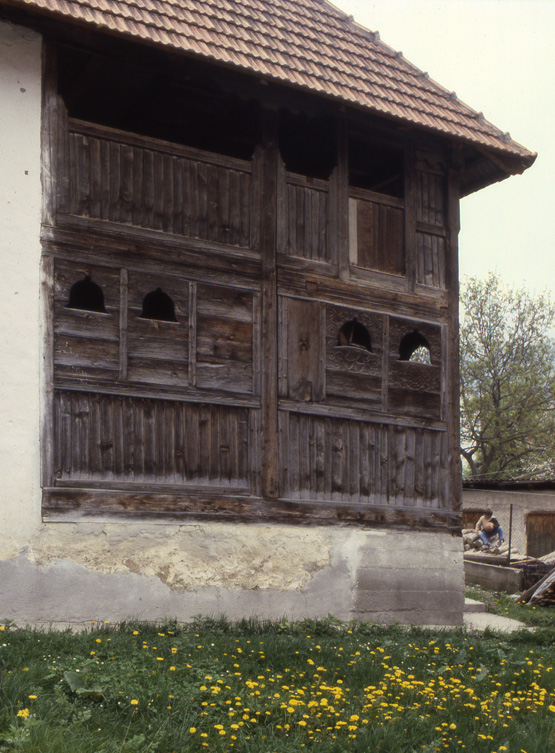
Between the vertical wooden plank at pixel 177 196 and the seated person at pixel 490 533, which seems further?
the seated person at pixel 490 533

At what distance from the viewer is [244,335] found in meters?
10.2

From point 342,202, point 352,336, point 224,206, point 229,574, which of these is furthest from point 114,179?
point 229,574

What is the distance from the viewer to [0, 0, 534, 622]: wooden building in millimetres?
9148

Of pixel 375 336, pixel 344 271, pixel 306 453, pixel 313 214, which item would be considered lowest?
pixel 306 453

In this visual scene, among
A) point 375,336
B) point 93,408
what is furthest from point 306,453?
point 93,408

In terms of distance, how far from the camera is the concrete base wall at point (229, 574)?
8.62 metres

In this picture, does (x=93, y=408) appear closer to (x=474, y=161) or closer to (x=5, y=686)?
(x=5, y=686)

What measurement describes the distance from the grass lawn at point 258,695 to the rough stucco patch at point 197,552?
2.64ft

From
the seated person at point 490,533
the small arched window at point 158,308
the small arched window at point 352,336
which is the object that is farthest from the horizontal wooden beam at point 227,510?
the seated person at point 490,533

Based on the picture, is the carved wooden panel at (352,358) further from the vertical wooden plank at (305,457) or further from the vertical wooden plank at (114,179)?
the vertical wooden plank at (114,179)

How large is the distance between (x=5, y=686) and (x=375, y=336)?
674cm

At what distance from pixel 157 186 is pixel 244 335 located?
1.86 meters

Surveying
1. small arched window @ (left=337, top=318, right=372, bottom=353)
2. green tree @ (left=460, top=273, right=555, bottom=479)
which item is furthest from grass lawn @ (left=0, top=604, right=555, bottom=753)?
green tree @ (left=460, top=273, right=555, bottom=479)

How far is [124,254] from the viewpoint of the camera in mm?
9508
